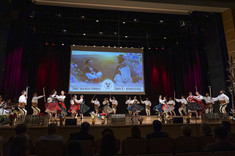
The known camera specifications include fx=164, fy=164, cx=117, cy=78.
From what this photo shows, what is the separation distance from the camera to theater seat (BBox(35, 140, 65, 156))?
199 centimetres

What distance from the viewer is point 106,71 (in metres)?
9.80

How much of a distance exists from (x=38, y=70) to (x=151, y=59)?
8034mm

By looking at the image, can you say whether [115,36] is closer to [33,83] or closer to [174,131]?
[33,83]

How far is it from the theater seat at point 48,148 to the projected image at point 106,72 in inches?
289

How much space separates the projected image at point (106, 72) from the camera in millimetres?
9438

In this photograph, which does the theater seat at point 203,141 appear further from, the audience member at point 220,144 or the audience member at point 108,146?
the audience member at point 108,146

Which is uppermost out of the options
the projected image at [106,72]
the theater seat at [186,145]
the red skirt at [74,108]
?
the projected image at [106,72]

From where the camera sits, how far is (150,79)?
12.3 m

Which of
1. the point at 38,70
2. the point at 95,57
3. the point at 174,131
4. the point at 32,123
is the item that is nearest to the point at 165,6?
the point at 95,57

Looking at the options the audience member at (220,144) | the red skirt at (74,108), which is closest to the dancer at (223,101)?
the audience member at (220,144)

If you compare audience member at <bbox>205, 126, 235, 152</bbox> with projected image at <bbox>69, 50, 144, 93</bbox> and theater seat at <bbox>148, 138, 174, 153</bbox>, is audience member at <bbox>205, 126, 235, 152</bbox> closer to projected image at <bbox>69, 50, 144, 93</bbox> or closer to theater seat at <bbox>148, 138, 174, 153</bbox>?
theater seat at <bbox>148, 138, 174, 153</bbox>

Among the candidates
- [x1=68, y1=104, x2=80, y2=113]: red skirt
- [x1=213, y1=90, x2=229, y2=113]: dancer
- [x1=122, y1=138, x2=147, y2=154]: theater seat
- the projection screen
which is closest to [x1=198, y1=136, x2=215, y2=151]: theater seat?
[x1=122, y1=138, x2=147, y2=154]: theater seat

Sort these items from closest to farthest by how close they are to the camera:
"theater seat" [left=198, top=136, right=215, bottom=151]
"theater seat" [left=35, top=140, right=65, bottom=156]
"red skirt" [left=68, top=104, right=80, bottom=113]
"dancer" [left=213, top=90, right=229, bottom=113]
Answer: "theater seat" [left=35, top=140, right=65, bottom=156] < "theater seat" [left=198, top=136, right=215, bottom=151] < "dancer" [left=213, top=90, right=229, bottom=113] < "red skirt" [left=68, top=104, right=80, bottom=113]

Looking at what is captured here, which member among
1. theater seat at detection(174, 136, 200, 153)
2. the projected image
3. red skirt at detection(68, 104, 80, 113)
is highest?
the projected image
